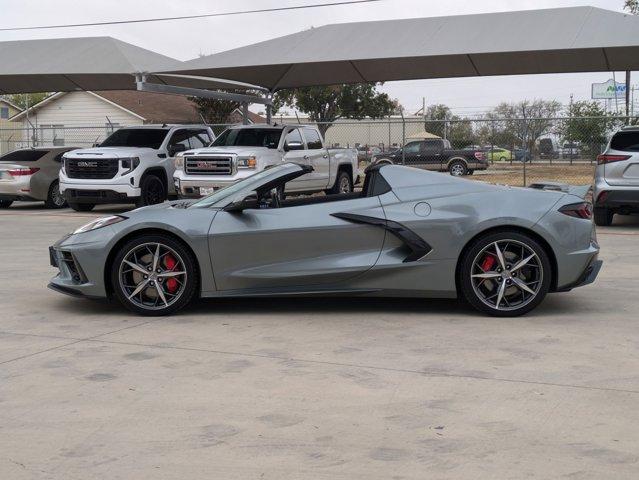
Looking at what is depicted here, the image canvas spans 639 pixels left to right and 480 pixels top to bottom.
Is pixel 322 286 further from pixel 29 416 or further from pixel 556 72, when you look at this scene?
pixel 556 72

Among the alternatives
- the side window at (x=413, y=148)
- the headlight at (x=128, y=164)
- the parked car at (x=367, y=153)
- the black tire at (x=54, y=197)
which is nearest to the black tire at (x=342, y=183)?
the headlight at (x=128, y=164)

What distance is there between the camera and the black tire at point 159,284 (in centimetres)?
713

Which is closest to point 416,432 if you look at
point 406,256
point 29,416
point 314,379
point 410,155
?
point 314,379

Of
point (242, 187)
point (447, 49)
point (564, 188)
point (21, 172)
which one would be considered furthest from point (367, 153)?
point (242, 187)

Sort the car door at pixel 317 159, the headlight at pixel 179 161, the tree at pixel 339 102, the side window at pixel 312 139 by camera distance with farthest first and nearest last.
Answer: the tree at pixel 339 102 < the side window at pixel 312 139 < the car door at pixel 317 159 < the headlight at pixel 179 161

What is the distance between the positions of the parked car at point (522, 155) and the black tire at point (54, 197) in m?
11.2

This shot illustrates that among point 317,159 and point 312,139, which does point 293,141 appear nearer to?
point 317,159

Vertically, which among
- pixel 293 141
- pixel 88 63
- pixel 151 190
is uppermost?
pixel 88 63

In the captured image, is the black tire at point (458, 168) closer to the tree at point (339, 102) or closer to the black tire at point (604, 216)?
the black tire at point (604, 216)

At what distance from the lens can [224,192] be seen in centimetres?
754

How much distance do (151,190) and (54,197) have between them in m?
3.18

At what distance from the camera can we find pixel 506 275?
23.0 ft

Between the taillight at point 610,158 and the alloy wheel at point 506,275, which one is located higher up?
the taillight at point 610,158

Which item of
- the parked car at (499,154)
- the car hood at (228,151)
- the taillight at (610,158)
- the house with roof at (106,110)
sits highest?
the house with roof at (106,110)
